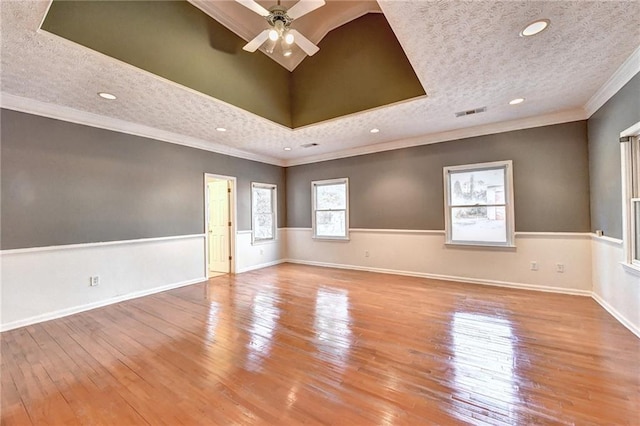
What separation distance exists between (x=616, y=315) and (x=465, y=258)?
1.92 m

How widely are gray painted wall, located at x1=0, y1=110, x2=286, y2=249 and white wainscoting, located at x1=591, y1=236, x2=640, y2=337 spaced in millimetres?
6170

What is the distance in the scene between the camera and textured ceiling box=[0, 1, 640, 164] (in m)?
2.00

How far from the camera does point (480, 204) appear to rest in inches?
183

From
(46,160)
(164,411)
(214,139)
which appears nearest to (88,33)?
(46,160)

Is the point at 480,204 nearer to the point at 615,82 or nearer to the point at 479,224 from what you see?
the point at 479,224

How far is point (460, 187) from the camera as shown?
15.9ft

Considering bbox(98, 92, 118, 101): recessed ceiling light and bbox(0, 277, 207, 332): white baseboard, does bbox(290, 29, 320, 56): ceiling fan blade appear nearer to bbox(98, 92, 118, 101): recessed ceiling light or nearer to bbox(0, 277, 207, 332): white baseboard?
bbox(98, 92, 118, 101): recessed ceiling light

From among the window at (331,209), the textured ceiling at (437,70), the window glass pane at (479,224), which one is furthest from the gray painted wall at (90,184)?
the window glass pane at (479,224)

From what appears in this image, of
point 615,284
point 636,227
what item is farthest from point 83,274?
point 615,284

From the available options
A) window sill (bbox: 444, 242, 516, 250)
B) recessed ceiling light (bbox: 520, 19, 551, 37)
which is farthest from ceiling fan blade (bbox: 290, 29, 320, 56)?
window sill (bbox: 444, 242, 516, 250)

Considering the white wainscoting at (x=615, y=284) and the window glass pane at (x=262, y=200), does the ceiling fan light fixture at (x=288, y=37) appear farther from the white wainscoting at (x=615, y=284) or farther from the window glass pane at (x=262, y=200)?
the white wainscoting at (x=615, y=284)

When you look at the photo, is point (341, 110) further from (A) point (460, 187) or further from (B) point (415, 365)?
(B) point (415, 365)

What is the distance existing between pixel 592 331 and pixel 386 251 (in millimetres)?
3217

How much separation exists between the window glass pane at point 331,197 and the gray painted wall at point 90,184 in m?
2.57
